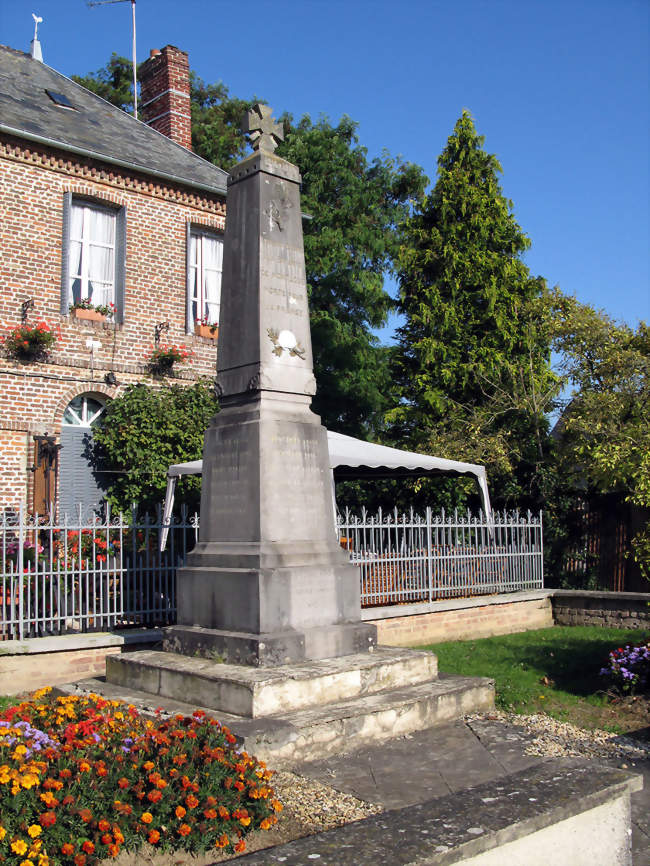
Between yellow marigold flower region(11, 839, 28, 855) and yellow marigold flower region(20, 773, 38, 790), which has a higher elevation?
yellow marigold flower region(20, 773, 38, 790)

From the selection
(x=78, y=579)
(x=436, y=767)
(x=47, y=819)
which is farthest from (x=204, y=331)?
(x=47, y=819)

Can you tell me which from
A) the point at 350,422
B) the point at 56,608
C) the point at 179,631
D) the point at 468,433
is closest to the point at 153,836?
the point at 179,631

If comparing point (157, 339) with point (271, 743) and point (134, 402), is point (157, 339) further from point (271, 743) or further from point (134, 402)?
→ point (271, 743)

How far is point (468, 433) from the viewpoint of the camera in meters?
17.3

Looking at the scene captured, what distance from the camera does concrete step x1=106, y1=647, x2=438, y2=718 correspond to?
18.7ft

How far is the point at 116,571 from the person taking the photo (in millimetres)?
8812

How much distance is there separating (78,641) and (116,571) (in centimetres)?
91

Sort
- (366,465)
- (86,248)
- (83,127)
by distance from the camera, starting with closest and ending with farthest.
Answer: (366,465) < (86,248) < (83,127)

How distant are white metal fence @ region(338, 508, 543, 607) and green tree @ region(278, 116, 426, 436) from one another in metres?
9.20

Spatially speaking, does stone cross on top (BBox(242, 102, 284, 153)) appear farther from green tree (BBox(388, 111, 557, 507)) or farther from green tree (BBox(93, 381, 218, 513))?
green tree (BBox(388, 111, 557, 507))

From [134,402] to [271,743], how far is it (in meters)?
9.40

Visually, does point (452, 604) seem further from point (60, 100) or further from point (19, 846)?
point (60, 100)

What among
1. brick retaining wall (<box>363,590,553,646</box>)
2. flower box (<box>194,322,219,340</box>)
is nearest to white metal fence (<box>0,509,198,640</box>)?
brick retaining wall (<box>363,590,553,646</box>)

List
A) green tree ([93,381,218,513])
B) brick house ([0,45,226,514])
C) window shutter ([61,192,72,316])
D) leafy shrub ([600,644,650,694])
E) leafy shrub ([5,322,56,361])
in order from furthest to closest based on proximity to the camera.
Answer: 1. window shutter ([61,192,72,316])
2. green tree ([93,381,218,513])
3. brick house ([0,45,226,514])
4. leafy shrub ([5,322,56,361])
5. leafy shrub ([600,644,650,694])
